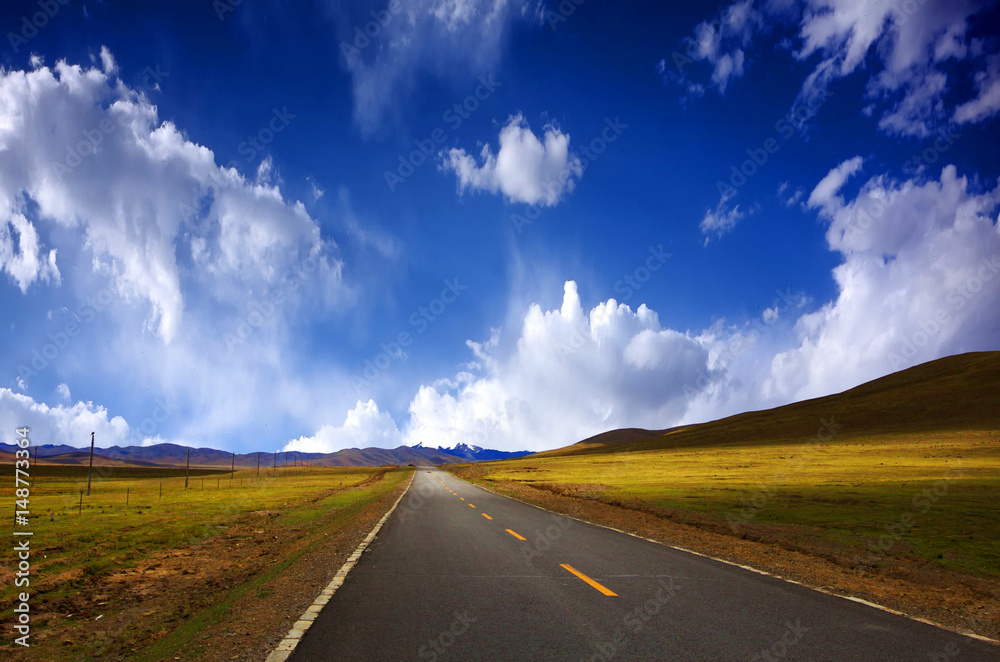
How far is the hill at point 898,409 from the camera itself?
96.8 m

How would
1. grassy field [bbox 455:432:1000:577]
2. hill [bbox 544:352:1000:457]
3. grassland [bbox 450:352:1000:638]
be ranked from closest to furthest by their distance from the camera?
1. grassland [bbox 450:352:1000:638]
2. grassy field [bbox 455:432:1000:577]
3. hill [bbox 544:352:1000:457]

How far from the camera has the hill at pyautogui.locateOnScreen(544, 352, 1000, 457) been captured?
96812 mm

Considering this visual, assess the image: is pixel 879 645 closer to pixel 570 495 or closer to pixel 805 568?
pixel 805 568

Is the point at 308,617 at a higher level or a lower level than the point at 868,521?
higher

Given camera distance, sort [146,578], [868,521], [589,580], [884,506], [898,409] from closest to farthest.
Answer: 1. [589,580]
2. [146,578]
3. [868,521]
4. [884,506]
5. [898,409]

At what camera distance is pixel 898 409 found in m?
112

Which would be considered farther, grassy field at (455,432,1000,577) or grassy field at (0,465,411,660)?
grassy field at (455,432,1000,577)

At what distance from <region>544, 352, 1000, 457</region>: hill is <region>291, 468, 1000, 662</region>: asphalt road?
101m

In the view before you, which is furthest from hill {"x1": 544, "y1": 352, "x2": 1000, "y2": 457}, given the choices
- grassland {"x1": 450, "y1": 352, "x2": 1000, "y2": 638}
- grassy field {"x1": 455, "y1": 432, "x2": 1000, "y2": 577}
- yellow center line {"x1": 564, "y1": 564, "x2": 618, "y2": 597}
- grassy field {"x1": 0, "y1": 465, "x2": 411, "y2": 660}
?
grassy field {"x1": 0, "y1": 465, "x2": 411, "y2": 660}

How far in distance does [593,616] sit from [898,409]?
13506 centimetres

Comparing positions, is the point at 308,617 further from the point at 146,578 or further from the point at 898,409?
the point at 898,409

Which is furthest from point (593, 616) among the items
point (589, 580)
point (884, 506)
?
point (884, 506)

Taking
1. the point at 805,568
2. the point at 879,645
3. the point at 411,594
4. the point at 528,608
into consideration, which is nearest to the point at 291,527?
the point at 411,594

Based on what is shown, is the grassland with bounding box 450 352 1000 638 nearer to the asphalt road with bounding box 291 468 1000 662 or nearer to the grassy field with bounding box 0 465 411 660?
the asphalt road with bounding box 291 468 1000 662
